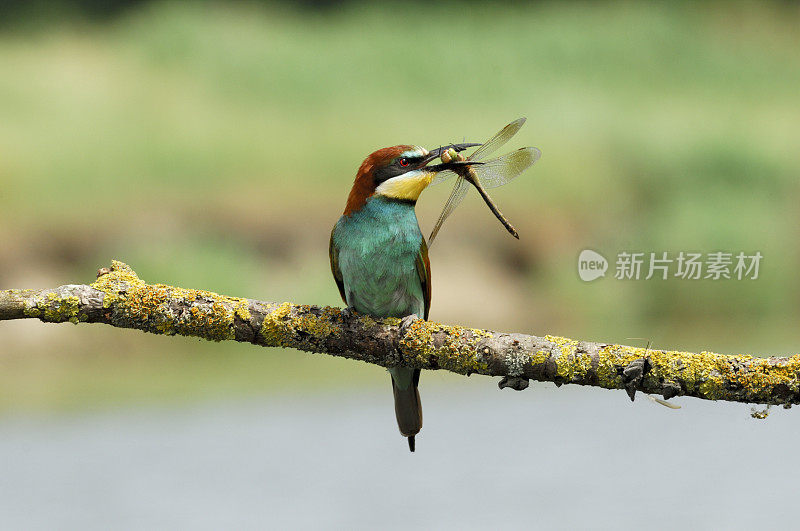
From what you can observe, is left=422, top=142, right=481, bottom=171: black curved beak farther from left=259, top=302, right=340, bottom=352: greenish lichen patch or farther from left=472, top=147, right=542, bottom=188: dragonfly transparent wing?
left=259, top=302, right=340, bottom=352: greenish lichen patch

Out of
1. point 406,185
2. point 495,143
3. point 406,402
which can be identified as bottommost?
point 406,402

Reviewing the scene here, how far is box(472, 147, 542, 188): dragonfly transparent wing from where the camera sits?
7.59 feet

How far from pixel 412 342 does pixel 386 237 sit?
0.39 meters

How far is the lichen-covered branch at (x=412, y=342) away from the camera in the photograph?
1.69 meters

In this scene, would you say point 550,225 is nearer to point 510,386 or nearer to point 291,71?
point 291,71

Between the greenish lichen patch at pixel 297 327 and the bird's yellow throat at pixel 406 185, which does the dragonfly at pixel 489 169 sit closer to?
the bird's yellow throat at pixel 406 185

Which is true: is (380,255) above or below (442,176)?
below

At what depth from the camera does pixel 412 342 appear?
188 cm

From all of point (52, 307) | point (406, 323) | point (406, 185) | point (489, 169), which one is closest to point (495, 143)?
point (489, 169)

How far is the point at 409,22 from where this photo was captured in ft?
31.1

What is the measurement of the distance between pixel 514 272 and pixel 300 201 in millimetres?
1420

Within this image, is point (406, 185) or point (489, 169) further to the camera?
point (489, 169)

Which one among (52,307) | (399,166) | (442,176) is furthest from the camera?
(442,176)

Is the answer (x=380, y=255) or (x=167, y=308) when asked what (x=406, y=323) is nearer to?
(x=380, y=255)
